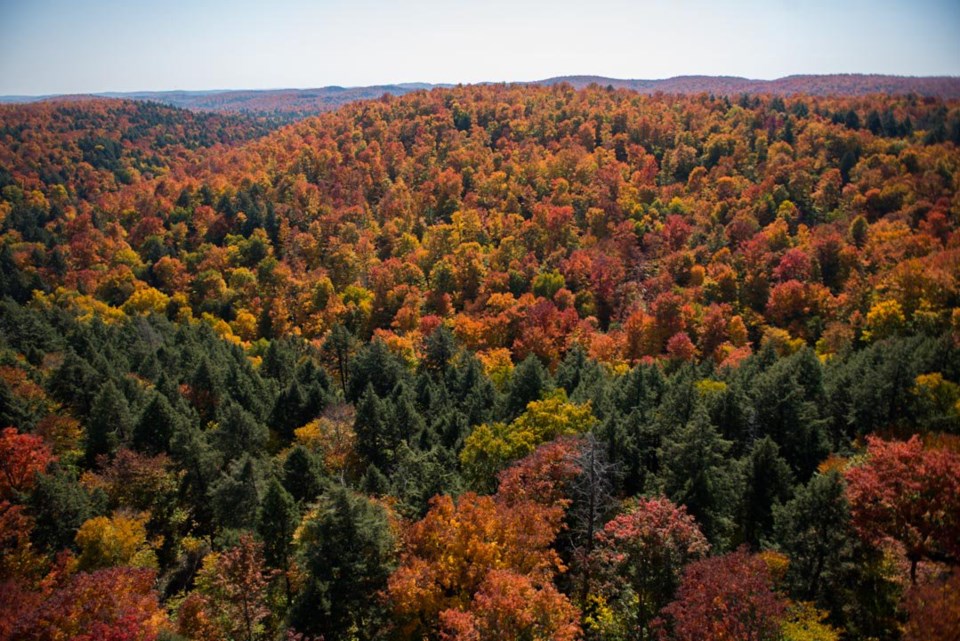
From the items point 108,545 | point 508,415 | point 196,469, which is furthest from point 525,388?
point 108,545

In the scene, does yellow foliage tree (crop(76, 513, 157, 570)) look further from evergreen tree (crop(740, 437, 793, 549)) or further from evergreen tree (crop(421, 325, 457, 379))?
evergreen tree (crop(421, 325, 457, 379))

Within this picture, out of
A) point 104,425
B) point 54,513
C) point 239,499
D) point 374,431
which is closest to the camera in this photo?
point 54,513

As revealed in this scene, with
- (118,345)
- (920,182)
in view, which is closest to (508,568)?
(118,345)

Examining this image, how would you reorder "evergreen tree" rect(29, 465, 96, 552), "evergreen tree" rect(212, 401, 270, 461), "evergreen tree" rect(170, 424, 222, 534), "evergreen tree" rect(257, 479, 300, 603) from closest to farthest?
"evergreen tree" rect(257, 479, 300, 603), "evergreen tree" rect(29, 465, 96, 552), "evergreen tree" rect(170, 424, 222, 534), "evergreen tree" rect(212, 401, 270, 461)

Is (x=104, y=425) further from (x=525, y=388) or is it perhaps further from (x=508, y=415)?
(x=525, y=388)

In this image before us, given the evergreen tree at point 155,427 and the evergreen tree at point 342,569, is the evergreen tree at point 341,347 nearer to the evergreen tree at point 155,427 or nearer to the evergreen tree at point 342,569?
the evergreen tree at point 155,427

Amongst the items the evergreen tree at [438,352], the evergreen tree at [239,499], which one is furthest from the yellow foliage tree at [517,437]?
the evergreen tree at [438,352]

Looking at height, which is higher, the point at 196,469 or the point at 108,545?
the point at 108,545

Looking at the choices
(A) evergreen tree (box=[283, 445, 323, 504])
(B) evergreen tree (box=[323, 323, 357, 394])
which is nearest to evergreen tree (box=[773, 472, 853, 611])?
(A) evergreen tree (box=[283, 445, 323, 504])

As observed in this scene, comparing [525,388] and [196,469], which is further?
[525,388]
